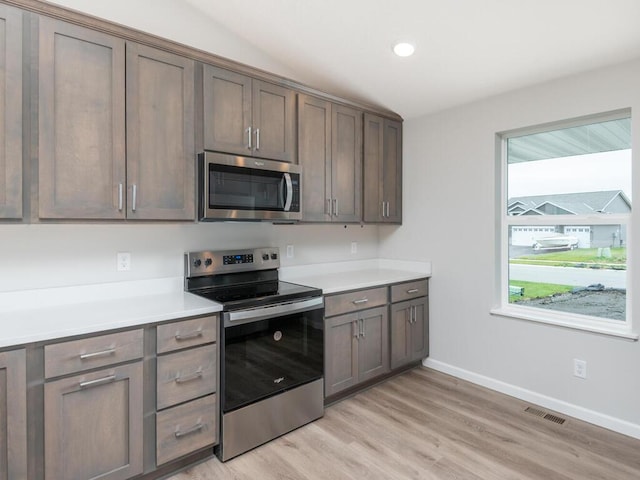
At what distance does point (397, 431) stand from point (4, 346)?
213cm

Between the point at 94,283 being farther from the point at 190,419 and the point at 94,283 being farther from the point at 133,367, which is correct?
the point at 190,419

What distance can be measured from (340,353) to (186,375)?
3.81ft

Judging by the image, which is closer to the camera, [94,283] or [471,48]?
[94,283]

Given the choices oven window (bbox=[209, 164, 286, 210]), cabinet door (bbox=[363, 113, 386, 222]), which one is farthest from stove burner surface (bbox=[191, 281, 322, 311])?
cabinet door (bbox=[363, 113, 386, 222])

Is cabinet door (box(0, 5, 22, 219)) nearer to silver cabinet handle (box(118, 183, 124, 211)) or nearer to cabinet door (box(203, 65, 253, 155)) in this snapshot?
silver cabinet handle (box(118, 183, 124, 211))

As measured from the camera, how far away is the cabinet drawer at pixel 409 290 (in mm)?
3125

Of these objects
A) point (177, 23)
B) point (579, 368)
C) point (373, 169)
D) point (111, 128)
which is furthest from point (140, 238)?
point (579, 368)

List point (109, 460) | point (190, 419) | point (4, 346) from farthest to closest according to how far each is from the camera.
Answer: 1. point (190, 419)
2. point (109, 460)
3. point (4, 346)

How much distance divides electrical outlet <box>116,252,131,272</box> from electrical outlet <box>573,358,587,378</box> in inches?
119

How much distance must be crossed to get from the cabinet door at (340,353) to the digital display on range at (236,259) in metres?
0.73

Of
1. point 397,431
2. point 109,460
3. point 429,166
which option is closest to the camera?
point 109,460

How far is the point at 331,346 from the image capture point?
2.70m

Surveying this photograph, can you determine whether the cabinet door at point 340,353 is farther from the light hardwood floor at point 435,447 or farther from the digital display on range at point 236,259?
the digital display on range at point 236,259

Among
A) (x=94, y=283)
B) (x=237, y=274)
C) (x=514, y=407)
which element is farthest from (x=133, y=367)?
(x=514, y=407)
